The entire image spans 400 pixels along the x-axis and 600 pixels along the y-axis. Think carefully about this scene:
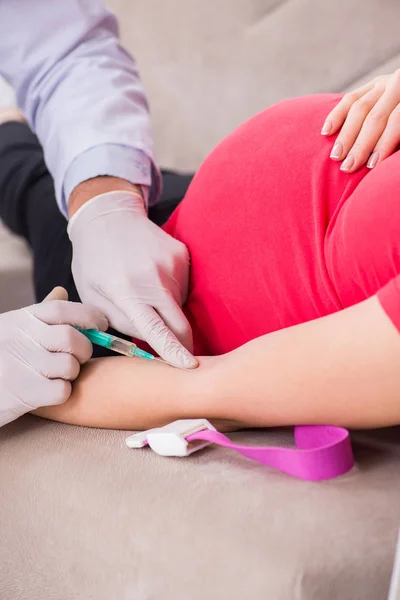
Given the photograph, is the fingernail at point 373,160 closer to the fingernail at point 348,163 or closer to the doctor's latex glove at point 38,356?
the fingernail at point 348,163

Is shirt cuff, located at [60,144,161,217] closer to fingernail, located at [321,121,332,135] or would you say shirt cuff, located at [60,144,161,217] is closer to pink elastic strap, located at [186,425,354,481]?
fingernail, located at [321,121,332,135]

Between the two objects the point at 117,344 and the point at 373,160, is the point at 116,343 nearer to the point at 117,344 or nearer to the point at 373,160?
the point at 117,344

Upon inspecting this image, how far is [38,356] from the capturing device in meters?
0.89

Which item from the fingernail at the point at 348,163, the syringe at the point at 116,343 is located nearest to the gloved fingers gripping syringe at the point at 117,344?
the syringe at the point at 116,343

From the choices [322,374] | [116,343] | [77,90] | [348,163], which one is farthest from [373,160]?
[77,90]

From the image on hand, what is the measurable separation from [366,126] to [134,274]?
390 mm

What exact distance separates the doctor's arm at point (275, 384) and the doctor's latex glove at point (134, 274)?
0.19 ft

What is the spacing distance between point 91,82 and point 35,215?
0.30 m

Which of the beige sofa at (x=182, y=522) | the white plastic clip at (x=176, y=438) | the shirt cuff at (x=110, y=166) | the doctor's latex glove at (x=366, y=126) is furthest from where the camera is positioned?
the shirt cuff at (x=110, y=166)

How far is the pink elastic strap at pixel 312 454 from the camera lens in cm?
70

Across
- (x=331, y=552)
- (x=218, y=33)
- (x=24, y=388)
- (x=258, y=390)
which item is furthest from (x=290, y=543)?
(x=218, y=33)

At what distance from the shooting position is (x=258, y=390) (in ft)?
2.46

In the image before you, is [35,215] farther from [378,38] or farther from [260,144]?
[378,38]

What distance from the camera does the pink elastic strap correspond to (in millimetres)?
702
